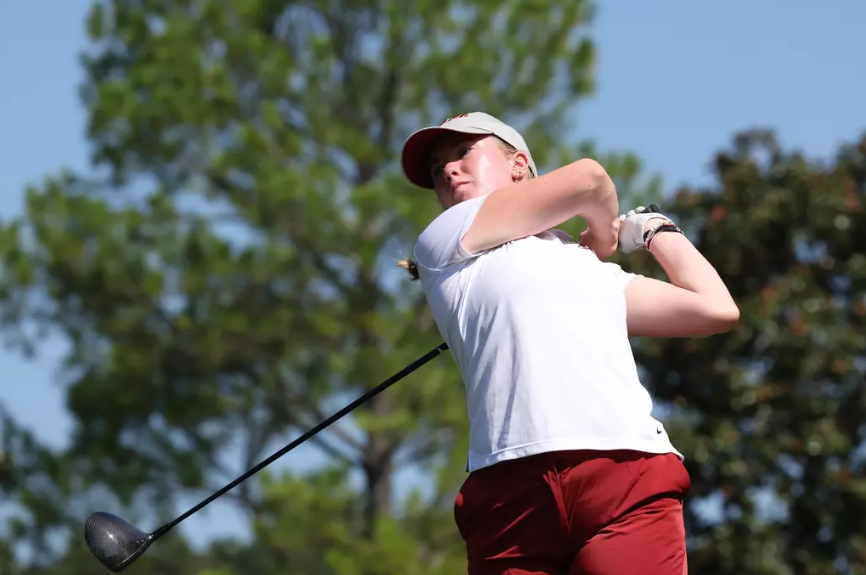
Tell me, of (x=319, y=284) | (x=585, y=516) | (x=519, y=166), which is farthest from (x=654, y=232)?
(x=319, y=284)

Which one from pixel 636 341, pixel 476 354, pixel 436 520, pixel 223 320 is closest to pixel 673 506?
pixel 476 354

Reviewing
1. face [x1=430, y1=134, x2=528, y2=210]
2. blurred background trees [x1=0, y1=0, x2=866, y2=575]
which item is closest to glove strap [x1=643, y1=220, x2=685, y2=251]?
face [x1=430, y1=134, x2=528, y2=210]

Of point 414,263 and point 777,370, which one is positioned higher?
point 777,370

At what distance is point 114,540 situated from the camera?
10.2 feet

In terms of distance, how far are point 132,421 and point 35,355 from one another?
47.4 inches

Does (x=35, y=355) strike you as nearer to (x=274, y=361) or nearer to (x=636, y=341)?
(x=274, y=361)

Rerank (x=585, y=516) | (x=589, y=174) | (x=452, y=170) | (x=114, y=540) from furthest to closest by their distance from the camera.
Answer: (x=114, y=540) → (x=452, y=170) → (x=589, y=174) → (x=585, y=516)

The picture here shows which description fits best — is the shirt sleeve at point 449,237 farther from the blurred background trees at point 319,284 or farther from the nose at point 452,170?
the blurred background trees at point 319,284

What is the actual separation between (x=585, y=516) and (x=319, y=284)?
36.1ft

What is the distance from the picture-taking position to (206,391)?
1342 cm

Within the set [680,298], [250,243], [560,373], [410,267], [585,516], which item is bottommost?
[585,516]

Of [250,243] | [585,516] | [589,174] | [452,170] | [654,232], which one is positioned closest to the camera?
[585,516]

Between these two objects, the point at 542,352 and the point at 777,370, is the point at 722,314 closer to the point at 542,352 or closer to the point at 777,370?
the point at 542,352

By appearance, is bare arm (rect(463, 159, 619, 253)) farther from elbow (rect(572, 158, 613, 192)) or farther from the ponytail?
the ponytail
